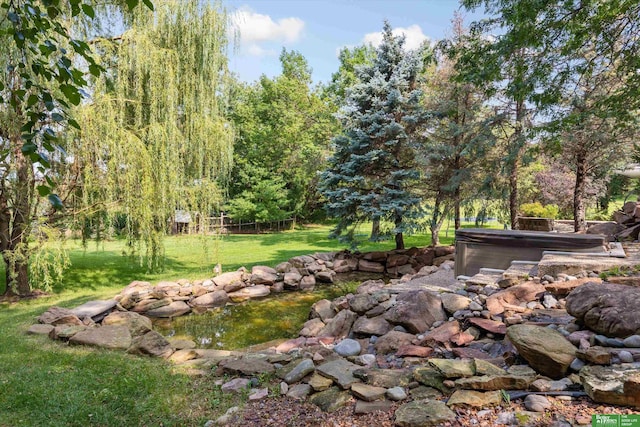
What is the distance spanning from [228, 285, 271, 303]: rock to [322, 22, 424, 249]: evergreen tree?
10.9 ft

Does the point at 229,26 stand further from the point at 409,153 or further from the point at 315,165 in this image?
the point at 315,165

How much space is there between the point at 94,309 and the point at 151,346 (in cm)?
200

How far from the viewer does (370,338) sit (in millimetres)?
4402

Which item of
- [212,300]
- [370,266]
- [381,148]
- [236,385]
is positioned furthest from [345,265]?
[236,385]

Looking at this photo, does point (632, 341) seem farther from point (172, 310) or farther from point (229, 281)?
point (229, 281)

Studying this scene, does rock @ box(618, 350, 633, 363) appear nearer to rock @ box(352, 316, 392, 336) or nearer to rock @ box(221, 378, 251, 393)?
rock @ box(352, 316, 392, 336)

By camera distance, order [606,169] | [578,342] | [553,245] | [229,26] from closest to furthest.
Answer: [578,342], [553,245], [229,26], [606,169]

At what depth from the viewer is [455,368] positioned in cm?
246

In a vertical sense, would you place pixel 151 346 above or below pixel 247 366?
below

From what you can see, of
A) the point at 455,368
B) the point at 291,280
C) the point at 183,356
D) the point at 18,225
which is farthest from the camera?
the point at 291,280

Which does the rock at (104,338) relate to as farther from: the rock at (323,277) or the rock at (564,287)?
the rock at (323,277)

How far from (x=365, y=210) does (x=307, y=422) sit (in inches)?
314

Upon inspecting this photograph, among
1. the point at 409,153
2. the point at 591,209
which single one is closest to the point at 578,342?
the point at 409,153

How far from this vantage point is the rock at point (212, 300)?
23.1 ft
